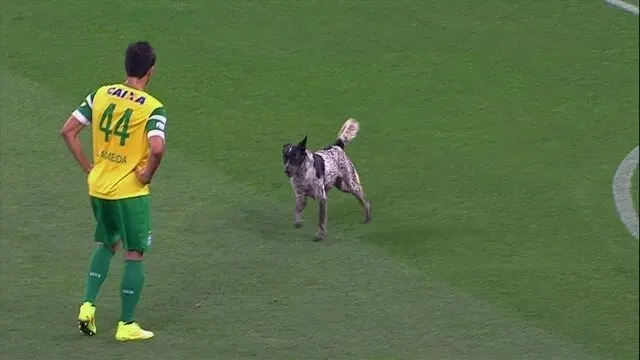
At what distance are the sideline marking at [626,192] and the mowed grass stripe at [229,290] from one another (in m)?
1.87

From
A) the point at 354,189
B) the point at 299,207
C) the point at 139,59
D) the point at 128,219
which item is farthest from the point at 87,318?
the point at 354,189

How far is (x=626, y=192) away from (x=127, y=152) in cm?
453

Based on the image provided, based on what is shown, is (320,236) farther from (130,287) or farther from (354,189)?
(130,287)

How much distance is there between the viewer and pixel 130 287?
8.63 meters

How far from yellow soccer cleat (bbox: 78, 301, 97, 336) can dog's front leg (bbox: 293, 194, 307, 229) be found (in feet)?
6.66

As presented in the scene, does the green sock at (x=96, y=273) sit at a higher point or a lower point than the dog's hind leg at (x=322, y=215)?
lower

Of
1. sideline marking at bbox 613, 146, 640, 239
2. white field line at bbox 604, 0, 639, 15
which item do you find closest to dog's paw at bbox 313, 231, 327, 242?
sideline marking at bbox 613, 146, 640, 239

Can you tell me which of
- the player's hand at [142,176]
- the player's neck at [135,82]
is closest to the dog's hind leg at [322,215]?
the player's hand at [142,176]

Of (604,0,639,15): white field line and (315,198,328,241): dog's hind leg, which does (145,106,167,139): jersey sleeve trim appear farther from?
(604,0,639,15): white field line

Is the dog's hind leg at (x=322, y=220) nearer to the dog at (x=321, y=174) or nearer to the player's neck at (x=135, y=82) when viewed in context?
the dog at (x=321, y=174)

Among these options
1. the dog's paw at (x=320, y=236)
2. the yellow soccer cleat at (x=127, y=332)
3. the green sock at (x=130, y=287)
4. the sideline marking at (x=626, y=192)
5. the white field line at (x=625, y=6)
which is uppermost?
the white field line at (x=625, y=6)

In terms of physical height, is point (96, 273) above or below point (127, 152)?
below

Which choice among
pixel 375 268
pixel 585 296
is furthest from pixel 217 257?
pixel 585 296

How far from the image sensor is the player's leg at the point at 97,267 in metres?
8.66
